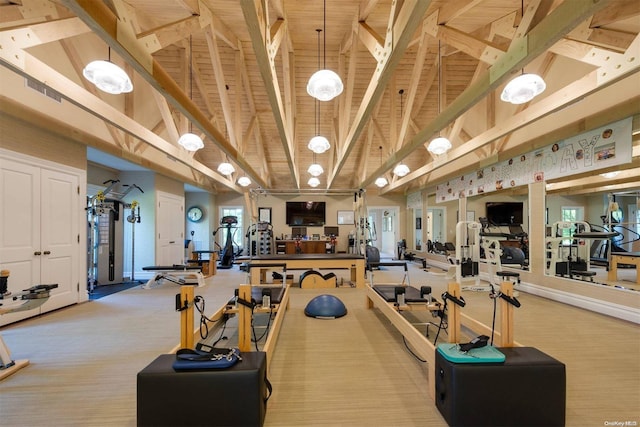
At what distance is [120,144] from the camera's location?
16.6 ft

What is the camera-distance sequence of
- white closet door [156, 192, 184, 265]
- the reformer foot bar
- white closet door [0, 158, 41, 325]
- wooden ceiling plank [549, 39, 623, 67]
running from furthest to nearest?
1. white closet door [156, 192, 184, 265]
2. the reformer foot bar
3. white closet door [0, 158, 41, 325]
4. wooden ceiling plank [549, 39, 623, 67]

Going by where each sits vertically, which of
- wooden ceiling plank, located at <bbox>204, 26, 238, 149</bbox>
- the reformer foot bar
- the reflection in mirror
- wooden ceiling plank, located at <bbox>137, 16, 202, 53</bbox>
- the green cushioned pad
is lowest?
the reformer foot bar

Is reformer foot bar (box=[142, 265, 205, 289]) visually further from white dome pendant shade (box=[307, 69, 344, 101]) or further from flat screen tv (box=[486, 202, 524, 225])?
flat screen tv (box=[486, 202, 524, 225])

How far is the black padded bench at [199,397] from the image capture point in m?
1.55

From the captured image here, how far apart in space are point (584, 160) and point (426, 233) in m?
5.61

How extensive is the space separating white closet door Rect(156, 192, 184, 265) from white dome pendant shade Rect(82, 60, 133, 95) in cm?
473

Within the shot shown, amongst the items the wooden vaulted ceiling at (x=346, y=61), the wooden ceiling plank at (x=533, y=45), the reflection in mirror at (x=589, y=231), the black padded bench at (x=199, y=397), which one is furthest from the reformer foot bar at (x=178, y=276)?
the reflection in mirror at (x=589, y=231)

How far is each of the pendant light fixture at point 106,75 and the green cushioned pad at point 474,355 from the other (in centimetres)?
367

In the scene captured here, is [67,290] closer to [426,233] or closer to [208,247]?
[208,247]

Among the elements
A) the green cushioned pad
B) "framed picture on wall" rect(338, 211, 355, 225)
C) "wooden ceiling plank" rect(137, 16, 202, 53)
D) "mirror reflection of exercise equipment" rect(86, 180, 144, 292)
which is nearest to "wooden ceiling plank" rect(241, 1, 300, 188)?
"wooden ceiling plank" rect(137, 16, 202, 53)

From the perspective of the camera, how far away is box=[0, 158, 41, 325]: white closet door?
11.2 ft

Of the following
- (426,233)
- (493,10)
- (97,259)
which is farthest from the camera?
(426,233)

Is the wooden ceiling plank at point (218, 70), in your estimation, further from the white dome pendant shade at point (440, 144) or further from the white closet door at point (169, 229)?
the white dome pendant shade at point (440, 144)

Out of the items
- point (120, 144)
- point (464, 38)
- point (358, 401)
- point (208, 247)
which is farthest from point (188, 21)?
point (208, 247)
